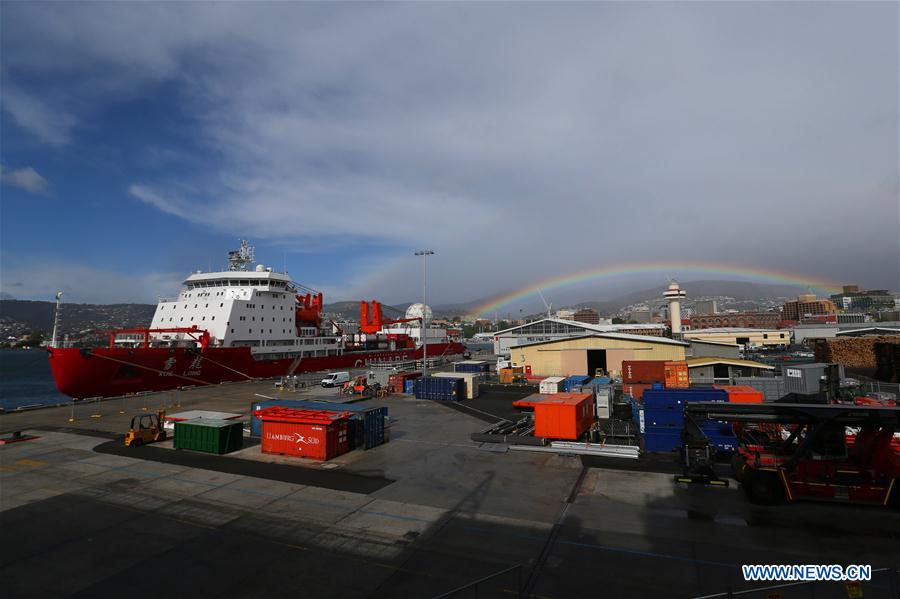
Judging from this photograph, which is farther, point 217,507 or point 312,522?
point 217,507

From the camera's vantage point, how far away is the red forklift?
40.8ft

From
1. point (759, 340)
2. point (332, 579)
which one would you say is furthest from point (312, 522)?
point (759, 340)

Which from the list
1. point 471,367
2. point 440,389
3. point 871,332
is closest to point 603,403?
point 440,389

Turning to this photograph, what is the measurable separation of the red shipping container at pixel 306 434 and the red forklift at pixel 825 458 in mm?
15419

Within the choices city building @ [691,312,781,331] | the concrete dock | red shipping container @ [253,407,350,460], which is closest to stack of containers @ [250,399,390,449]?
red shipping container @ [253,407,350,460]

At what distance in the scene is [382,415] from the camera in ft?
73.9

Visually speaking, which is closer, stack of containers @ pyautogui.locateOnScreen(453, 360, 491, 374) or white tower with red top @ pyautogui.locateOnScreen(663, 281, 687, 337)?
stack of containers @ pyautogui.locateOnScreen(453, 360, 491, 374)

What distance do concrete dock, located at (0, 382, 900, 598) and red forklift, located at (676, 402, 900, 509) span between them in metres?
0.53

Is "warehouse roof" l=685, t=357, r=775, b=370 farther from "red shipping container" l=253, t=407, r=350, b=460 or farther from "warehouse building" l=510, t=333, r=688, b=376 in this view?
"red shipping container" l=253, t=407, r=350, b=460

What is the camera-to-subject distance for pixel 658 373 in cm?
3403

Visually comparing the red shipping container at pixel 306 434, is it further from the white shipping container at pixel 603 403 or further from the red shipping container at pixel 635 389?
the red shipping container at pixel 635 389

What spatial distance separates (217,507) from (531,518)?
394 inches

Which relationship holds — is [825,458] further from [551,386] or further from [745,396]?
[551,386]

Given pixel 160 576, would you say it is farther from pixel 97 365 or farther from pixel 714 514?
pixel 97 365
